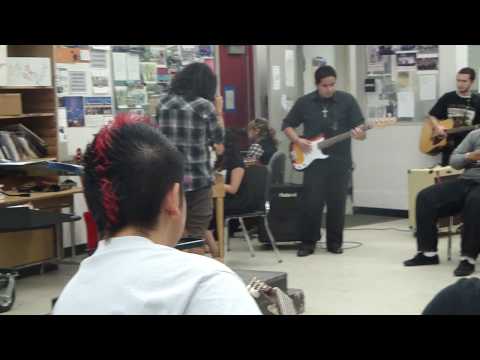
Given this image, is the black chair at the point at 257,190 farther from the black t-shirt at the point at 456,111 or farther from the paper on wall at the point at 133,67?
the black t-shirt at the point at 456,111

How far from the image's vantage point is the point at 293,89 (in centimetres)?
834

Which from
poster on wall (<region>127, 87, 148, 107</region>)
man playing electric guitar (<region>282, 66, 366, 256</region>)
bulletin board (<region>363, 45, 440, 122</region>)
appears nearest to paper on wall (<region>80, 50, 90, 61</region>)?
poster on wall (<region>127, 87, 148, 107</region>)

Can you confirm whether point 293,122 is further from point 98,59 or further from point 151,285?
point 151,285

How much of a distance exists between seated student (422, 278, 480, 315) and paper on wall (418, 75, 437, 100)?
6.33 m

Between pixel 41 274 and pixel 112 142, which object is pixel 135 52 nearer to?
pixel 41 274

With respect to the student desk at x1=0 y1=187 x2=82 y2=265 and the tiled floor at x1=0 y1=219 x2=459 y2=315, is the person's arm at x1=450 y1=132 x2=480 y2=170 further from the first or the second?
the student desk at x1=0 y1=187 x2=82 y2=265

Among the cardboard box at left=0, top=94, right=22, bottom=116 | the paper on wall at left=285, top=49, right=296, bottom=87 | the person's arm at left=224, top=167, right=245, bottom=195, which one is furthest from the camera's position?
the paper on wall at left=285, top=49, right=296, bottom=87

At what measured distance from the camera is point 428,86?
24.1 feet

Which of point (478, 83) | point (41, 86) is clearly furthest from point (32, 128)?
point (478, 83)

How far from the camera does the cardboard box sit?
5305mm

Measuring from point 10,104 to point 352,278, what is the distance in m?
2.70

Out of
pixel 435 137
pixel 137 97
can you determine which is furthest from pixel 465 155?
pixel 137 97

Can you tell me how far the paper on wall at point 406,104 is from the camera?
7.51 meters

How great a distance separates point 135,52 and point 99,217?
5.75m
